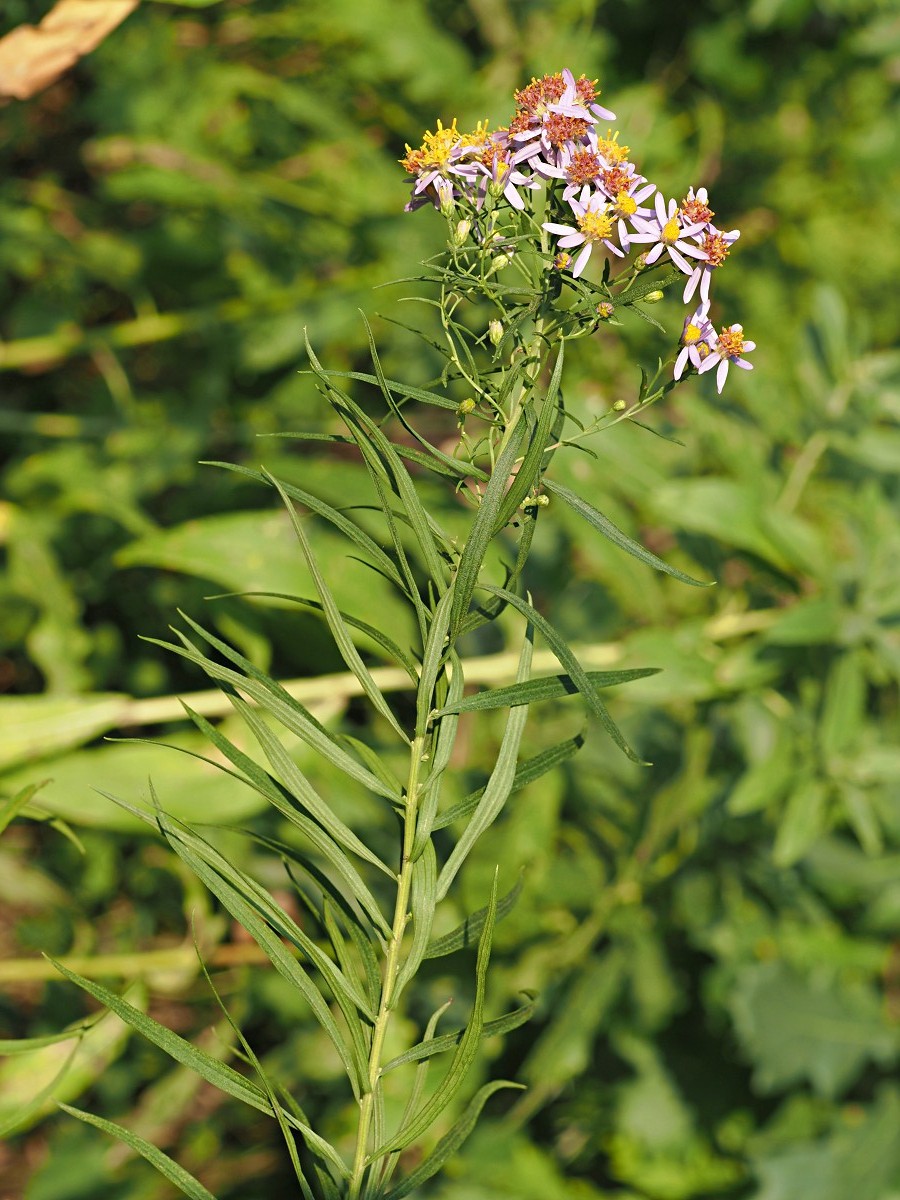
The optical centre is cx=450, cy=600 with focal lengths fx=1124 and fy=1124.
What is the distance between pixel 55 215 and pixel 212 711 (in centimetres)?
88

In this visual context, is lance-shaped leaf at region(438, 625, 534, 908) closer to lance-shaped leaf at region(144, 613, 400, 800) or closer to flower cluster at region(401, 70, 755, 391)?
lance-shaped leaf at region(144, 613, 400, 800)

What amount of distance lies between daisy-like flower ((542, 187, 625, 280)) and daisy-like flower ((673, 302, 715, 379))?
39mm

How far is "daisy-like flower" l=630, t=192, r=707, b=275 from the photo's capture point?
1.43 ft

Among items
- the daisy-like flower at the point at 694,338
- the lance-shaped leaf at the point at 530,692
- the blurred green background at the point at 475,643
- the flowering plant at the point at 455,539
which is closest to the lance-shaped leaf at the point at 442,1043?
the flowering plant at the point at 455,539

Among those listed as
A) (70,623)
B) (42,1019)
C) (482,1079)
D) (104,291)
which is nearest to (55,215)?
(104,291)

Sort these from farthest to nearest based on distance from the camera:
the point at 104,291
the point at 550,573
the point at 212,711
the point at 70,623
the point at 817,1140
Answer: the point at 104,291
the point at 817,1140
the point at 550,573
the point at 70,623
the point at 212,711

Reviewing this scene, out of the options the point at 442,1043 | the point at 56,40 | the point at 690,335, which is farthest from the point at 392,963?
the point at 56,40

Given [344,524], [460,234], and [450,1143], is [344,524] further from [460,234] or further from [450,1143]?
[450,1143]

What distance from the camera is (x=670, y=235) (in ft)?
1.43

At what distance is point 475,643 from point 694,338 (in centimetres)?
90

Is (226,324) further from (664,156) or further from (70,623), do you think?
(664,156)

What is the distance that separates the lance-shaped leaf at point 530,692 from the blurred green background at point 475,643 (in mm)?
564

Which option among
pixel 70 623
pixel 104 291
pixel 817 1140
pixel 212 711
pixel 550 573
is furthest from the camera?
pixel 104 291

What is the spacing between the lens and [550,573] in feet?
A: 4.45
